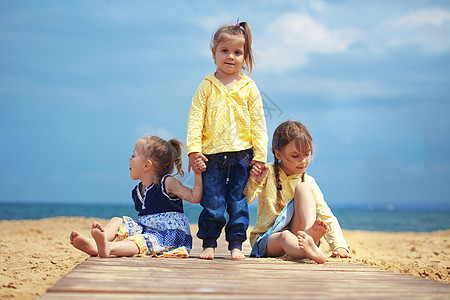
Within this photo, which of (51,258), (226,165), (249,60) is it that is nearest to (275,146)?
(226,165)

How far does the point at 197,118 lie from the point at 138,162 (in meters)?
0.72

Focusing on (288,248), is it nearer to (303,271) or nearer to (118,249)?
(303,271)

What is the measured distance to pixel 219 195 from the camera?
149 inches

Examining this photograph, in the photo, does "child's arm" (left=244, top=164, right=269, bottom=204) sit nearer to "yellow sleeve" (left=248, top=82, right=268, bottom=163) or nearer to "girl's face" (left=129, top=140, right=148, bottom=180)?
"yellow sleeve" (left=248, top=82, right=268, bottom=163)

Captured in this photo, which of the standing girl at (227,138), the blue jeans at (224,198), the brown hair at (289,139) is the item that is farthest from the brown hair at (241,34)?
the blue jeans at (224,198)

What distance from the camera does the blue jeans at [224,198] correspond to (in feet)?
12.3

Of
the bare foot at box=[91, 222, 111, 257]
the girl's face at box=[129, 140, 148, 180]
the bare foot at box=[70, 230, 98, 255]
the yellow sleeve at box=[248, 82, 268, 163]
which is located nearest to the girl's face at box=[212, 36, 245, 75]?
the yellow sleeve at box=[248, 82, 268, 163]

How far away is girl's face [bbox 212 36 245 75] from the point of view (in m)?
3.86

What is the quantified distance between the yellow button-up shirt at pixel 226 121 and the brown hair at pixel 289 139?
25 cm

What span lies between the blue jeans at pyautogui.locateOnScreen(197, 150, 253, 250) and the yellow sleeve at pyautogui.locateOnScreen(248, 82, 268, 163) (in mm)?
118

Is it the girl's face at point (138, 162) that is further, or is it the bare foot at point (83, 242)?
the girl's face at point (138, 162)

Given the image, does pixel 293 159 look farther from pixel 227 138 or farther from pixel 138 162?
pixel 138 162

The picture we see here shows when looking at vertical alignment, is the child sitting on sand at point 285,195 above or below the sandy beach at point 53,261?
above

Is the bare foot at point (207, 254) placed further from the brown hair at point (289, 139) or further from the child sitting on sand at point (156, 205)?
the brown hair at point (289, 139)
